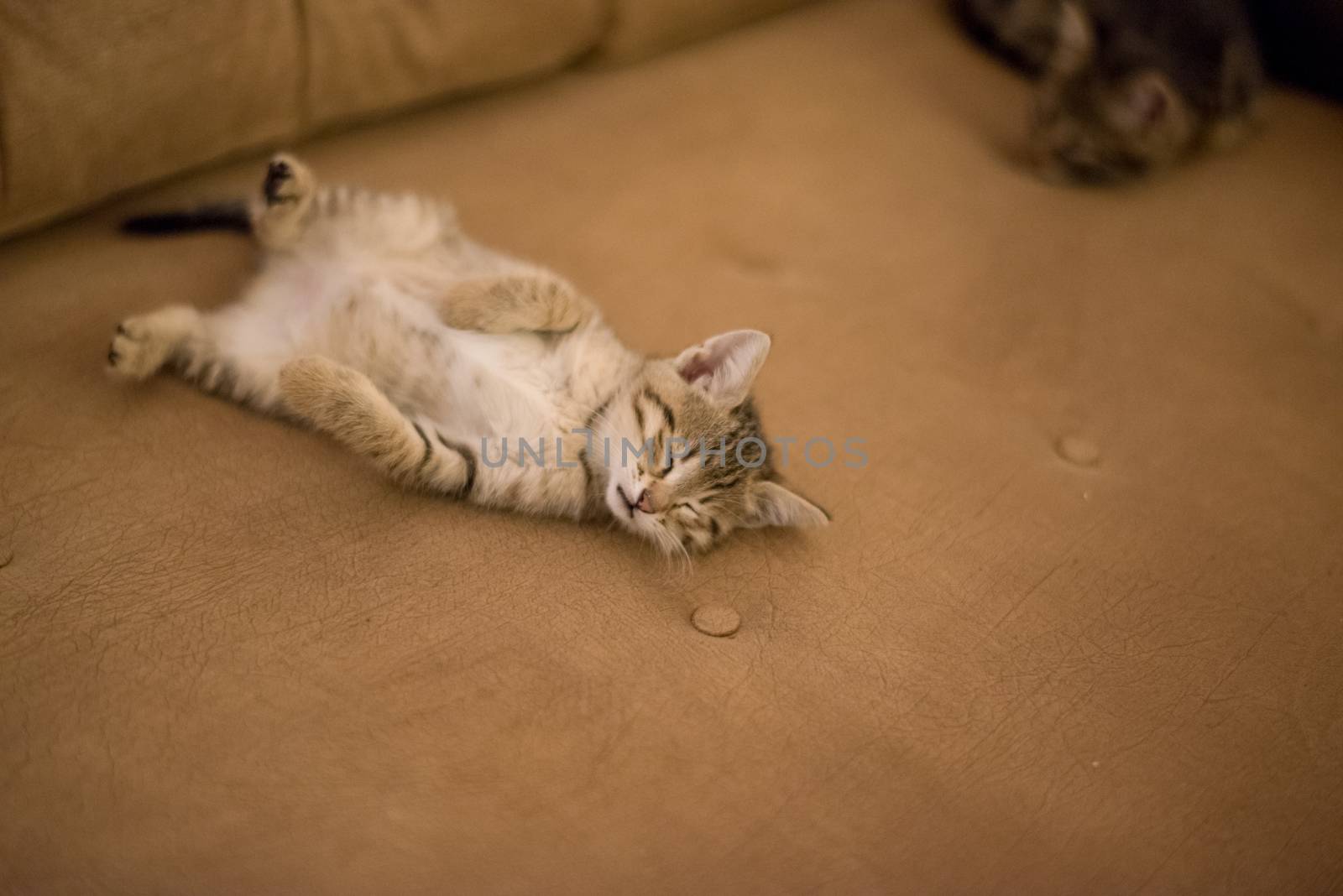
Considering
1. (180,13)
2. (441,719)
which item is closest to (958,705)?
(441,719)

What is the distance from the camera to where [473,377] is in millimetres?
1516

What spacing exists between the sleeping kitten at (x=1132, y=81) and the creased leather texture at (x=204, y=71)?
114 cm

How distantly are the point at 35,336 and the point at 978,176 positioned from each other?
189 centimetres

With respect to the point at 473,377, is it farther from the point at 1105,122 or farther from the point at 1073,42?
the point at 1073,42

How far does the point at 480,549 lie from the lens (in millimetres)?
1310

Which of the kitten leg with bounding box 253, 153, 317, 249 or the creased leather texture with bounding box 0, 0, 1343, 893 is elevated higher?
the kitten leg with bounding box 253, 153, 317, 249

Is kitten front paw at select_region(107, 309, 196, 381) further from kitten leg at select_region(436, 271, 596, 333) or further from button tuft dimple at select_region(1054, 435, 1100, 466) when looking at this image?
button tuft dimple at select_region(1054, 435, 1100, 466)

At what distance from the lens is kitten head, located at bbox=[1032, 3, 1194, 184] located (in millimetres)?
2191

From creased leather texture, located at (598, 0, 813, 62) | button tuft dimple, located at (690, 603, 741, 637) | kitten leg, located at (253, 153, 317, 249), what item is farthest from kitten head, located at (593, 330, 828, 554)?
creased leather texture, located at (598, 0, 813, 62)

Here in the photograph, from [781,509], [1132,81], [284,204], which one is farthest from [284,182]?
[1132,81]

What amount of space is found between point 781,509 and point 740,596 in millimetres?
152

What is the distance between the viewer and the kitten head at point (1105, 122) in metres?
2.19

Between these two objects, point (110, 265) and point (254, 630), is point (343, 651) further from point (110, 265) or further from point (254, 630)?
point (110, 265)

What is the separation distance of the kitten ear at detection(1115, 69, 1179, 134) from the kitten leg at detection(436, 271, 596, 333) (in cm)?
148
